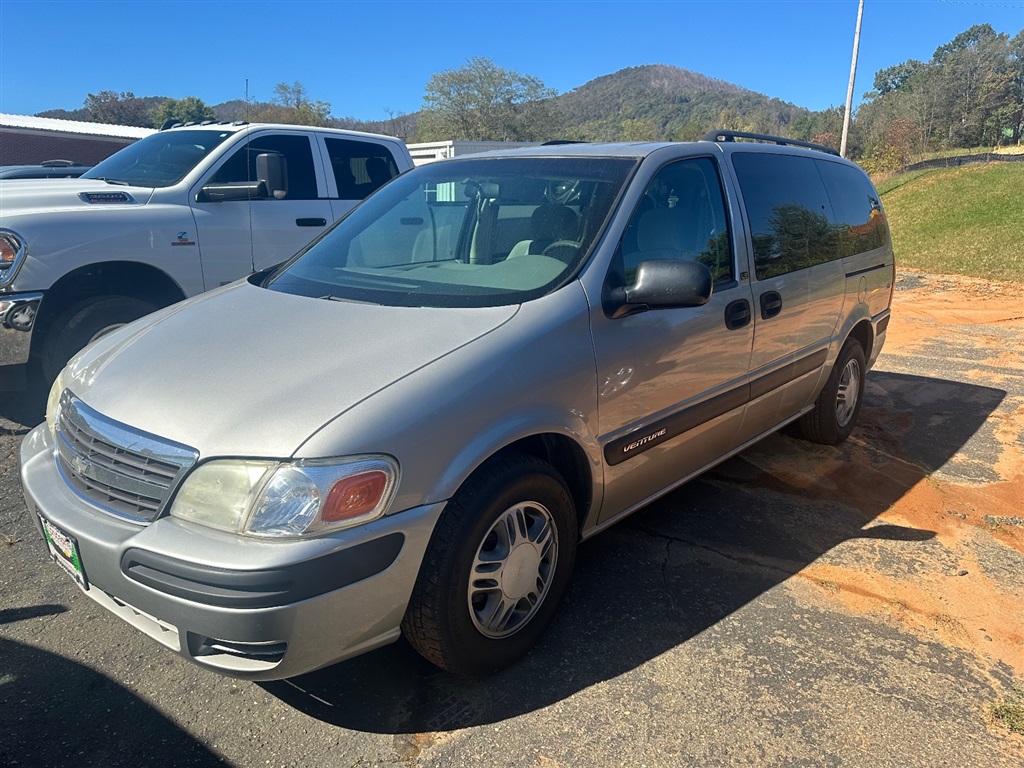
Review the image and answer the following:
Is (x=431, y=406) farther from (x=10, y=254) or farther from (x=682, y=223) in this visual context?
(x=10, y=254)

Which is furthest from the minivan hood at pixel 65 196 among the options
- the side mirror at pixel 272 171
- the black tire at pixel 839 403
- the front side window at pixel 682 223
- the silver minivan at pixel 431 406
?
the black tire at pixel 839 403

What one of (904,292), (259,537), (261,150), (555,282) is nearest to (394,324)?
(555,282)

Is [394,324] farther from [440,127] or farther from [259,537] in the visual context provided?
[440,127]

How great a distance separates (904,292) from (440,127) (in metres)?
46.3

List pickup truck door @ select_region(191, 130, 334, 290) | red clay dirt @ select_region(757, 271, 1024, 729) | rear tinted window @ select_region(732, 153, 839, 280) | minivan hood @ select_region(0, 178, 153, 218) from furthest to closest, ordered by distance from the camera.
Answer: pickup truck door @ select_region(191, 130, 334, 290) < minivan hood @ select_region(0, 178, 153, 218) < rear tinted window @ select_region(732, 153, 839, 280) < red clay dirt @ select_region(757, 271, 1024, 729)

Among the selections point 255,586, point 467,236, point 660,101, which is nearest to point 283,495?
point 255,586

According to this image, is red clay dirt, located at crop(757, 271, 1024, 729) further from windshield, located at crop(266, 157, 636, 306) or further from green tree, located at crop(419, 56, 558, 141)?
green tree, located at crop(419, 56, 558, 141)

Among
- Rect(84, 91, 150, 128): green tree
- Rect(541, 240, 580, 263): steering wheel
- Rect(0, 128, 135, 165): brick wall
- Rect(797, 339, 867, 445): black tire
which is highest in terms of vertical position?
Rect(84, 91, 150, 128): green tree

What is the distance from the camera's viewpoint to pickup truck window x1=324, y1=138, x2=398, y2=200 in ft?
20.9

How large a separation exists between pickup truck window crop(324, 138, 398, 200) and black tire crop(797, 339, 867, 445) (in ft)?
12.6

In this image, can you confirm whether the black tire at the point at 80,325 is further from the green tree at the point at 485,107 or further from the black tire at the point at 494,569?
the green tree at the point at 485,107

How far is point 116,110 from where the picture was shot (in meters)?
59.0

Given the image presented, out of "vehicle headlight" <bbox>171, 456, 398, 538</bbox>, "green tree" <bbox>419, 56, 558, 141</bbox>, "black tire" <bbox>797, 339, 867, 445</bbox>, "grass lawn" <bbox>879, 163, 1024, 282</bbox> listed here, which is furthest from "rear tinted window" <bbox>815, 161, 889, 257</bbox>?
"green tree" <bbox>419, 56, 558, 141</bbox>

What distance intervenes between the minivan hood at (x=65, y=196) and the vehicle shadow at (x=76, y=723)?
127 inches
